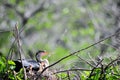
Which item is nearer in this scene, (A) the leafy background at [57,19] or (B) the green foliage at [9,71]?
(B) the green foliage at [9,71]

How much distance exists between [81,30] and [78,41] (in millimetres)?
935

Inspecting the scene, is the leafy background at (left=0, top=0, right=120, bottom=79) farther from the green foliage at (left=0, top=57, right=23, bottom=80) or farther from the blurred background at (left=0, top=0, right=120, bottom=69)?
the green foliage at (left=0, top=57, right=23, bottom=80)

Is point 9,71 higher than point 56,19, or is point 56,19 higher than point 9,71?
point 56,19

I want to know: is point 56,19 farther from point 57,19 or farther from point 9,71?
point 9,71

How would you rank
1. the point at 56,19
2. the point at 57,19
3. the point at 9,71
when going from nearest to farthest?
1. the point at 9,71
2. the point at 56,19
3. the point at 57,19

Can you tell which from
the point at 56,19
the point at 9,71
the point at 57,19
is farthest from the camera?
the point at 57,19

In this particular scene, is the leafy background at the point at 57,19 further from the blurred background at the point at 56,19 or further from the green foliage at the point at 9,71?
the green foliage at the point at 9,71

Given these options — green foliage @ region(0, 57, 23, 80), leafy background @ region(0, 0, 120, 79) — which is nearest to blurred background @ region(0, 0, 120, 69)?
leafy background @ region(0, 0, 120, 79)

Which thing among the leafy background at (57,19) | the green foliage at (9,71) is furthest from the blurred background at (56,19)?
the green foliage at (9,71)

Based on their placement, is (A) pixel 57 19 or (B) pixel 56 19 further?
(A) pixel 57 19

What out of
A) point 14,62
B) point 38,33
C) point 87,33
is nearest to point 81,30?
point 87,33

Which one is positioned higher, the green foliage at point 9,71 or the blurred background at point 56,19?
the blurred background at point 56,19

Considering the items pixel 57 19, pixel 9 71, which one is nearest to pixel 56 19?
pixel 57 19

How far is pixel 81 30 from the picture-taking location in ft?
61.7
